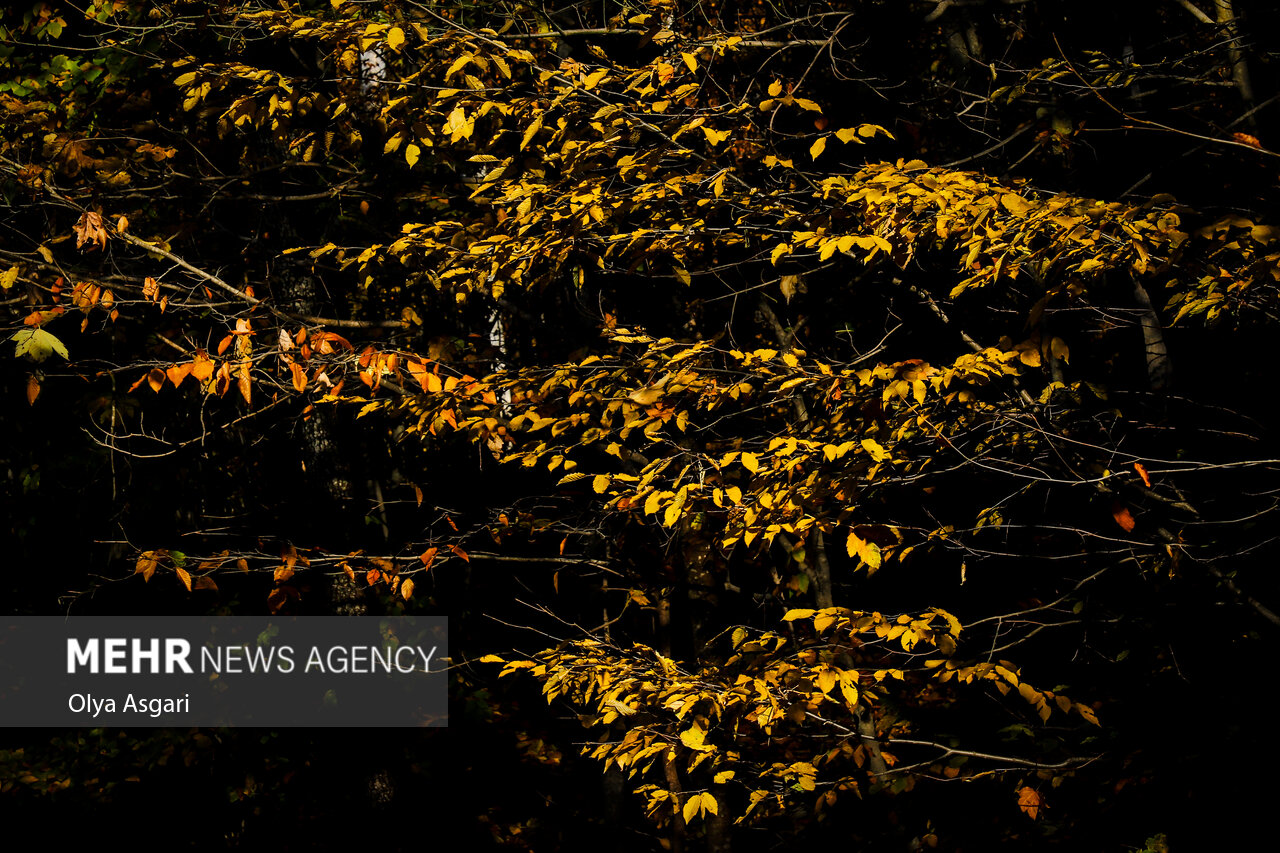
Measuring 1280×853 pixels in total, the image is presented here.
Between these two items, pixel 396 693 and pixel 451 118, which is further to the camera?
pixel 396 693

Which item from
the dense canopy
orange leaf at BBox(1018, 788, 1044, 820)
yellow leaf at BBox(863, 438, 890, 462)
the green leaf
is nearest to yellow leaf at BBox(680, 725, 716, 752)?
the dense canopy

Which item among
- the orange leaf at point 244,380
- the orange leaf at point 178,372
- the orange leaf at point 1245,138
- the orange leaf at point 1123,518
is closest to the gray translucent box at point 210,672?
the orange leaf at point 178,372

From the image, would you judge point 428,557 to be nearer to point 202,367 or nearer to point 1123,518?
point 202,367

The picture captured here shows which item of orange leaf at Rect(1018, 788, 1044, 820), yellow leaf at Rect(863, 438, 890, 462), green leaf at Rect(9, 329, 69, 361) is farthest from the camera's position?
orange leaf at Rect(1018, 788, 1044, 820)

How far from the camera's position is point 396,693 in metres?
9.34

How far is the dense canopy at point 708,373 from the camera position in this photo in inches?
164

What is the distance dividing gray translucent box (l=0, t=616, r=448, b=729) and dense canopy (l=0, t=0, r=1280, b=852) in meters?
0.36

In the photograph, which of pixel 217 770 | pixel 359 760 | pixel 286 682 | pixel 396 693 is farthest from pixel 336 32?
pixel 217 770

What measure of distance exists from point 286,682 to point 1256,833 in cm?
852

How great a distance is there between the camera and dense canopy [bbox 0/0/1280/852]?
4160 mm

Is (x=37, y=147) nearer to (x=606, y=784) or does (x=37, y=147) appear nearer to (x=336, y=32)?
(x=336, y=32)

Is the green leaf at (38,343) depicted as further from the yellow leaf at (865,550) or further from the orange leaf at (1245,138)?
the orange leaf at (1245,138)

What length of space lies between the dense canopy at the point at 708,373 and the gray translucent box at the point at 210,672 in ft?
1.19

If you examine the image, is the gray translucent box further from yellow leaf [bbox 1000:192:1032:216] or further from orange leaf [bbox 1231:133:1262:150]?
orange leaf [bbox 1231:133:1262:150]
